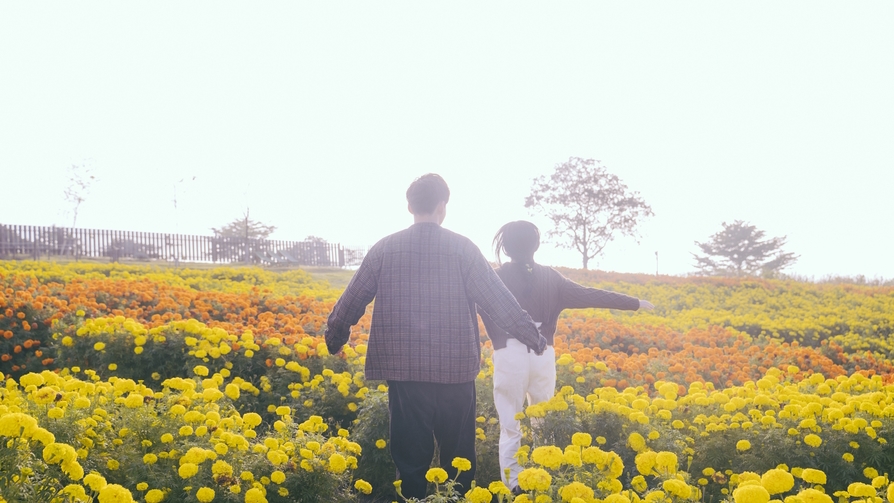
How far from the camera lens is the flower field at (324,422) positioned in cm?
293

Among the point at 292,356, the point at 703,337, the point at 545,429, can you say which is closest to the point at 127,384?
the point at 292,356

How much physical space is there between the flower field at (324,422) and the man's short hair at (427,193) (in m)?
1.28

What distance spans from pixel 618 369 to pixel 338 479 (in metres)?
4.41

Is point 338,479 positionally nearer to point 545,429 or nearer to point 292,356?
point 545,429

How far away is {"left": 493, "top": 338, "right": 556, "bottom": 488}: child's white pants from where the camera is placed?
3.92 metres

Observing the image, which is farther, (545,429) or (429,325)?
(545,429)

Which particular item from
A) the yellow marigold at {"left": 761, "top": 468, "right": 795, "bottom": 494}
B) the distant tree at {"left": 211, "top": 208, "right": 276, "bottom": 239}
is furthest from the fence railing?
the yellow marigold at {"left": 761, "top": 468, "right": 795, "bottom": 494}

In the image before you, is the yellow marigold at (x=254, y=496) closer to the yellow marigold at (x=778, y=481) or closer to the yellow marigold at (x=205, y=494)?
the yellow marigold at (x=205, y=494)

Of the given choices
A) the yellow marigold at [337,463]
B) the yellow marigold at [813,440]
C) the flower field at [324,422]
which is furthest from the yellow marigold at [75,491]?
the yellow marigold at [813,440]

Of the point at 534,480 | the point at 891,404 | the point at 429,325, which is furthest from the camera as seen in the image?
the point at 891,404

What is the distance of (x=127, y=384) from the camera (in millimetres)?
4332

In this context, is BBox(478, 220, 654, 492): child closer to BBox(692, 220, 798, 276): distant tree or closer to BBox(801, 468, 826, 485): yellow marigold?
BBox(801, 468, 826, 485): yellow marigold

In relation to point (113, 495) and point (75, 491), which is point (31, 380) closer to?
point (75, 491)

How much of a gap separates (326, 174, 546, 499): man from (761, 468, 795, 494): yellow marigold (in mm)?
1316
